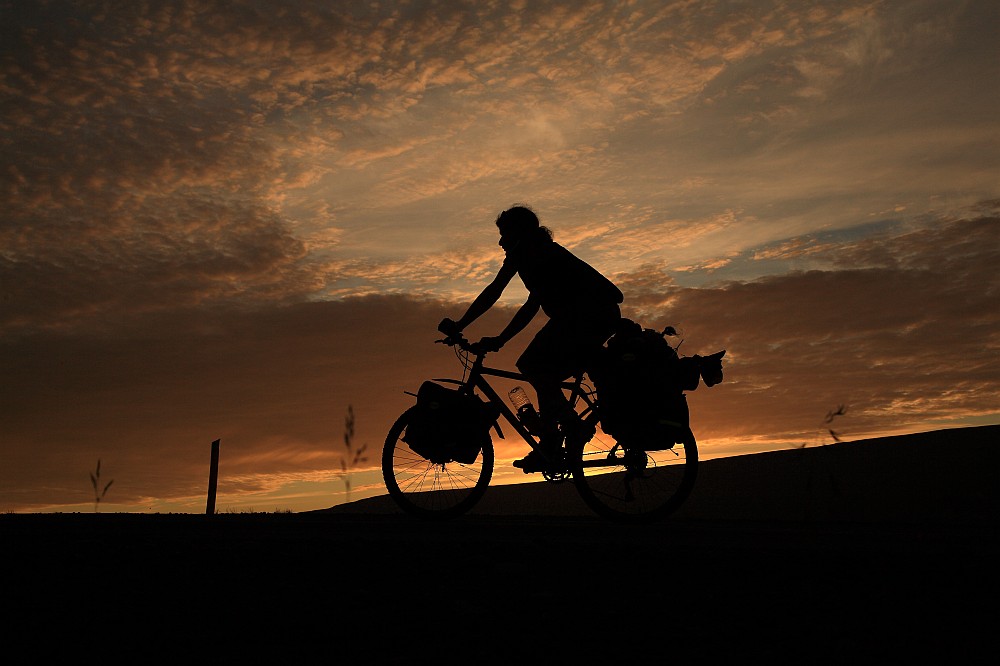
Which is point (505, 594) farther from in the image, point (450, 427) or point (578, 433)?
point (450, 427)

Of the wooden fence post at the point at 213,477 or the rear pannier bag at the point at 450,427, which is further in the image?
the wooden fence post at the point at 213,477

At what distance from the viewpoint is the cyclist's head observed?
7926mm

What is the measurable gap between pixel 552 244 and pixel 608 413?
1.50m

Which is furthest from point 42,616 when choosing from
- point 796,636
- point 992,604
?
point 992,604

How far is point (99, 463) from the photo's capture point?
10.8 meters

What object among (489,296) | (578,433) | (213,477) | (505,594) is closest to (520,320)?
(489,296)

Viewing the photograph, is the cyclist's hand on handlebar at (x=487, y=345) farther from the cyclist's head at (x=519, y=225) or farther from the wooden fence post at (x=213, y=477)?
the wooden fence post at (x=213, y=477)

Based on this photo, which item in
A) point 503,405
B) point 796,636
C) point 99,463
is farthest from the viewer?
point 99,463

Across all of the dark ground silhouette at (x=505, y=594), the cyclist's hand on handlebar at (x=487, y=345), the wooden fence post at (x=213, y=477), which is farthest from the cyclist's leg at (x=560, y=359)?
the wooden fence post at (x=213, y=477)

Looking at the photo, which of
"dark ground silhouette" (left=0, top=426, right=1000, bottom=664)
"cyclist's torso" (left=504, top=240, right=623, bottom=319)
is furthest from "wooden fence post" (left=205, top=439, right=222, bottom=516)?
"cyclist's torso" (left=504, top=240, right=623, bottom=319)

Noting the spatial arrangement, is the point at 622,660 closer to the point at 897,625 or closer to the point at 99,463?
the point at 897,625

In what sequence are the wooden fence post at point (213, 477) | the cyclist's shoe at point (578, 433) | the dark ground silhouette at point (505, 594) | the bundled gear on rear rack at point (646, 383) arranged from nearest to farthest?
the dark ground silhouette at point (505, 594) < the bundled gear on rear rack at point (646, 383) < the cyclist's shoe at point (578, 433) < the wooden fence post at point (213, 477)

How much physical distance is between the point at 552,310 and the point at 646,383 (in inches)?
39.1

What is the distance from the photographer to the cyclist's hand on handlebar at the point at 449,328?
8.22 m
